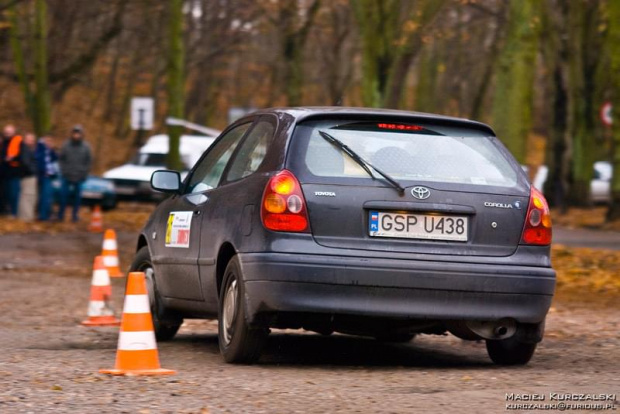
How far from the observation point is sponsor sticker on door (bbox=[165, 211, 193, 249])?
29.6ft

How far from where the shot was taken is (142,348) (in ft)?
24.8

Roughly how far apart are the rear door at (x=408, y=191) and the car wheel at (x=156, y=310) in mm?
2243

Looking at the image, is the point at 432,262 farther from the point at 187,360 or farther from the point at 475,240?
the point at 187,360

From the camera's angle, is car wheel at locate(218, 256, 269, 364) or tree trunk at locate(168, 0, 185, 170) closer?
car wheel at locate(218, 256, 269, 364)

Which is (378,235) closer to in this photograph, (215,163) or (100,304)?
(215,163)

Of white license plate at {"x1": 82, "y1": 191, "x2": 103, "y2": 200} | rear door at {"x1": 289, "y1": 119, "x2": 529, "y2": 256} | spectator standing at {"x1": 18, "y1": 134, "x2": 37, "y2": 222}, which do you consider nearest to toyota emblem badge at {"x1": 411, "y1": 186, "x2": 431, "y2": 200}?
rear door at {"x1": 289, "y1": 119, "x2": 529, "y2": 256}

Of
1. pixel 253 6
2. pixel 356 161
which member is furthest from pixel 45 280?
pixel 253 6

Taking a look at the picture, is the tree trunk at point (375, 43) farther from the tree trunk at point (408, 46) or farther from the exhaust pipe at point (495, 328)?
the exhaust pipe at point (495, 328)

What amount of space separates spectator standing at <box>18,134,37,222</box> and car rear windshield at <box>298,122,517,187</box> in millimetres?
18731

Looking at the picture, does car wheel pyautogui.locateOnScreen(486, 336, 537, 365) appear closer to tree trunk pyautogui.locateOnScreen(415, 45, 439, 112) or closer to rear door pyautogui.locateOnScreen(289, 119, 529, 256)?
rear door pyautogui.locateOnScreen(289, 119, 529, 256)

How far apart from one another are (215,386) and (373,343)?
A: 3277 millimetres

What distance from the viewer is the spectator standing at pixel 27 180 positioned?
2619 centimetres

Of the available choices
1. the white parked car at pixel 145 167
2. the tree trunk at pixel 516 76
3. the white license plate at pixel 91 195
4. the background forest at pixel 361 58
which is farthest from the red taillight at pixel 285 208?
the white parked car at pixel 145 167

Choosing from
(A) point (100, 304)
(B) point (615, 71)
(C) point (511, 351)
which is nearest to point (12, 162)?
(B) point (615, 71)
